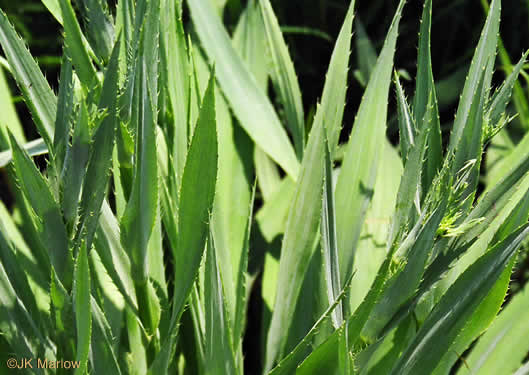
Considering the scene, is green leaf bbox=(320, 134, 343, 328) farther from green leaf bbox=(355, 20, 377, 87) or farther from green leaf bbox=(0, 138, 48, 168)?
green leaf bbox=(355, 20, 377, 87)

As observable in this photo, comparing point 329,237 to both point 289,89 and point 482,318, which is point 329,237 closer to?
point 482,318

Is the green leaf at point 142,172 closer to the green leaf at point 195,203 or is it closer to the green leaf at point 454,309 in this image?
the green leaf at point 195,203

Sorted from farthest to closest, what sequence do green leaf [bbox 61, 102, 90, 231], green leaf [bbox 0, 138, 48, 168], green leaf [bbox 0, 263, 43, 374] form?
green leaf [bbox 0, 138, 48, 168] → green leaf [bbox 0, 263, 43, 374] → green leaf [bbox 61, 102, 90, 231]

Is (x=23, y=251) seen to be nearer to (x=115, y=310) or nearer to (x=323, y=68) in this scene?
(x=115, y=310)

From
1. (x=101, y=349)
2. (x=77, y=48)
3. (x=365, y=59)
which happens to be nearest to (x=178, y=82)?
(x=77, y=48)

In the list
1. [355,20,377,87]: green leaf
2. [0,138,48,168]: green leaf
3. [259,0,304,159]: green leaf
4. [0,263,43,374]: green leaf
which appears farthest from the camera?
[355,20,377,87]: green leaf

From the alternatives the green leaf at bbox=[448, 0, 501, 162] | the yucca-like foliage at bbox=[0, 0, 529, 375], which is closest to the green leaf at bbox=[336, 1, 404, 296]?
the yucca-like foliage at bbox=[0, 0, 529, 375]

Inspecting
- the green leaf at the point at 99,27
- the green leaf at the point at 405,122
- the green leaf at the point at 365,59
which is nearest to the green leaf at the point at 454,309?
the green leaf at the point at 405,122
